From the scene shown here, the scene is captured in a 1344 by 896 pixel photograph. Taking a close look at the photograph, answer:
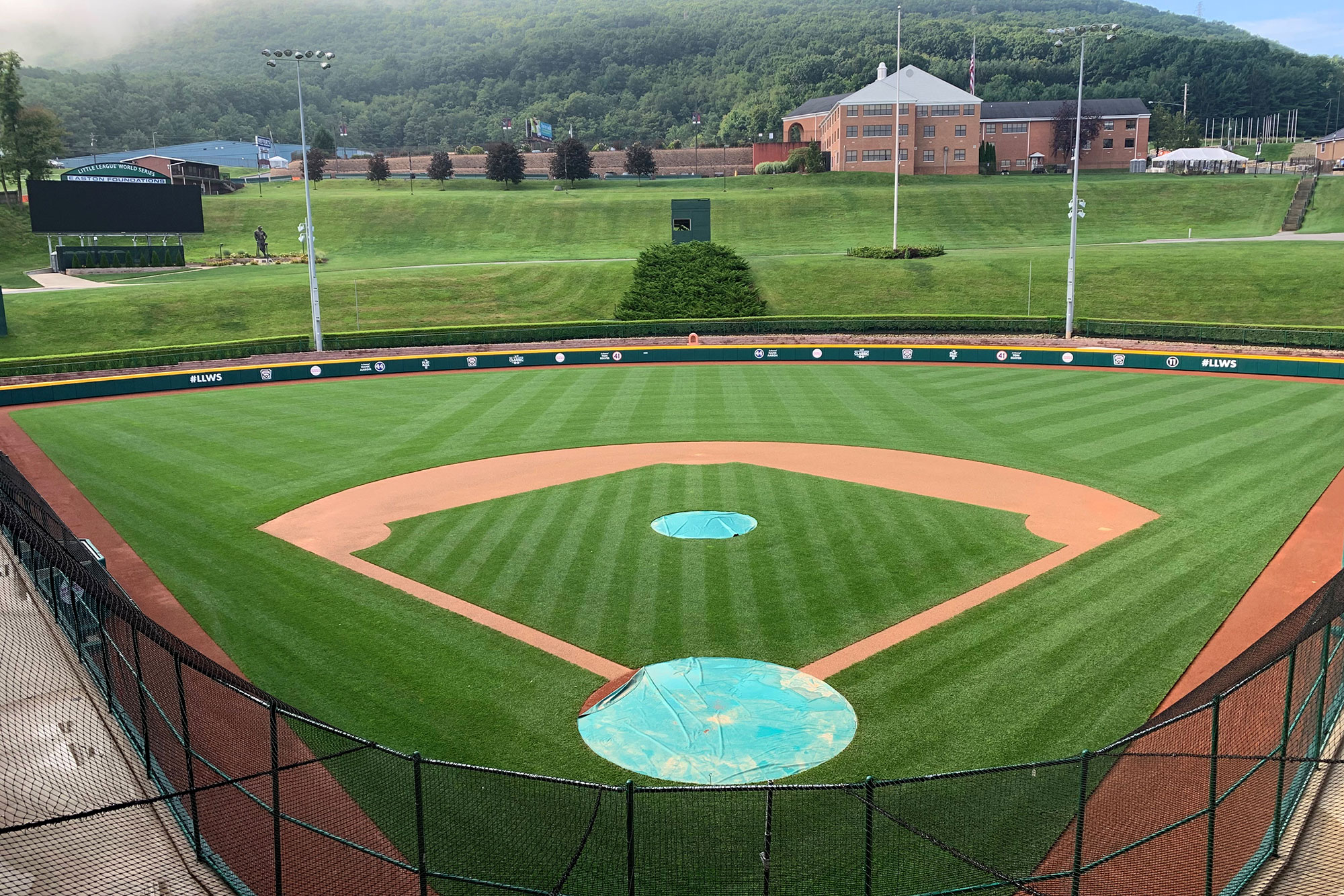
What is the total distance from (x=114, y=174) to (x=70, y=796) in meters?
75.0

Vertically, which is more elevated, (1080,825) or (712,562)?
(1080,825)

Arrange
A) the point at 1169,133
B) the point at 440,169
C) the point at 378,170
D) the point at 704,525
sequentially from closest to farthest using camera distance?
1. the point at 704,525
2. the point at 440,169
3. the point at 378,170
4. the point at 1169,133

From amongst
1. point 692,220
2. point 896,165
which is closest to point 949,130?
point 896,165

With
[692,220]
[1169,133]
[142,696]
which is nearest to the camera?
[142,696]

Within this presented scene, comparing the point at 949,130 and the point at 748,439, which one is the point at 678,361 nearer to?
the point at 748,439

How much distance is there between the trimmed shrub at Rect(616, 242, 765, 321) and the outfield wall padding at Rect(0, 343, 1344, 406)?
28.4ft

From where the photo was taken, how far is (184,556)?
2003 cm

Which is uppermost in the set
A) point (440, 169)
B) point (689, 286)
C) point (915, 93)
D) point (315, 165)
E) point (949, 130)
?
point (915, 93)

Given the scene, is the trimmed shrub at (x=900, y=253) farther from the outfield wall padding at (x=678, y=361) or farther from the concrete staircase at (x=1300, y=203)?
the concrete staircase at (x=1300, y=203)

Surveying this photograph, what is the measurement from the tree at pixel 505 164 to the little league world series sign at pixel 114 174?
38.5 m

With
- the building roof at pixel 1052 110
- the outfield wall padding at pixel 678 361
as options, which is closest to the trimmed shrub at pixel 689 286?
the outfield wall padding at pixel 678 361

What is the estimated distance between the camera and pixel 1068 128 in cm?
11319

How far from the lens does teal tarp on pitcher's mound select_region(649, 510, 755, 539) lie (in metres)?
20.7

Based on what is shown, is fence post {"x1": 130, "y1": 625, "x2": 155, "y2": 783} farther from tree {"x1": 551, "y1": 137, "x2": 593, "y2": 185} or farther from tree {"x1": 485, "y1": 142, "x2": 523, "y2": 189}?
tree {"x1": 551, "y1": 137, "x2": 593, "y2": 185}
